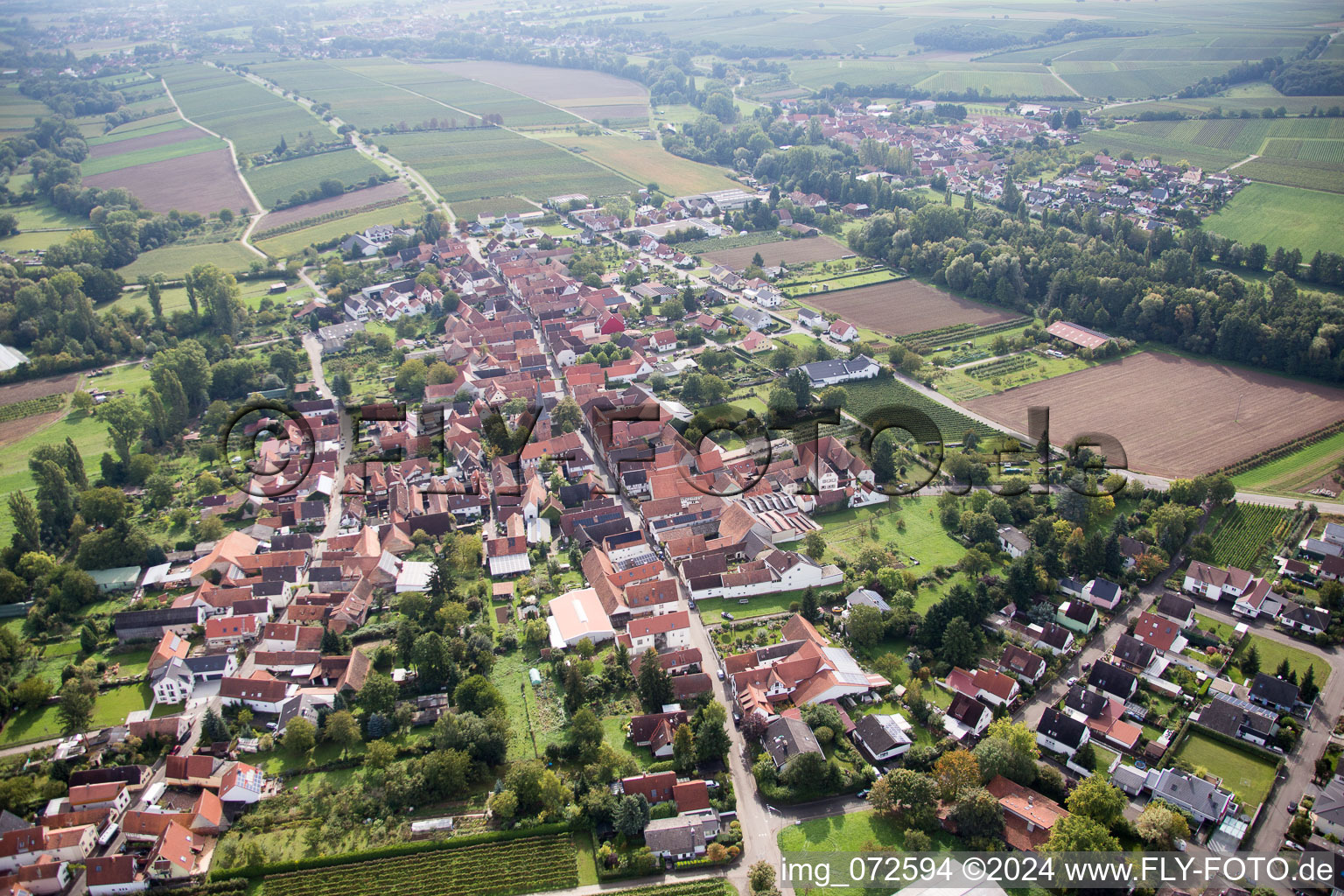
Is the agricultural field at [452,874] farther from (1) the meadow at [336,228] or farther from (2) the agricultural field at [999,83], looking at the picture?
(2) the agricultural field at [999,83]

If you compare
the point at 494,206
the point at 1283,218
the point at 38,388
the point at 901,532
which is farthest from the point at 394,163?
the point at 1283,218

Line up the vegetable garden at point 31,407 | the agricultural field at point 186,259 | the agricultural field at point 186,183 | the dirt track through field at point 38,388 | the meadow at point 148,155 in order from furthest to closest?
1. the meadow at point 148,155
2. the agricultural field at point 186,183
3. the agricultural field at point 186,259
4. the dirt track through field at point 38,388
5. the vegetable garden at point 31,407

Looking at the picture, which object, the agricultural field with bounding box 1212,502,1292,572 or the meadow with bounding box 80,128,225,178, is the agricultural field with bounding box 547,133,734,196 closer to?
the meadow with bounding box 80,128,225,178

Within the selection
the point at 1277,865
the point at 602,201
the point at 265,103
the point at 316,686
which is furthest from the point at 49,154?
the point at 1277,865

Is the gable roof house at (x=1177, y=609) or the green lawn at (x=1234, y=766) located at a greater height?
the gable roof house at (x=1177, y=609)

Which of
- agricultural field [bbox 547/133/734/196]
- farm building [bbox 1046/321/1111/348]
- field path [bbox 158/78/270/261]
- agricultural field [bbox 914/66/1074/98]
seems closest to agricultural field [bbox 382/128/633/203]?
agricultural field [bbox 547/133/734/196]

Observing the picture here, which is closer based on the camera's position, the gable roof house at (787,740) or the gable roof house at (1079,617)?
the gable roof house at (787,740)

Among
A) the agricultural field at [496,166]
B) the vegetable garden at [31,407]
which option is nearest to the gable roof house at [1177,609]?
the vegetable garden at [31,407]
